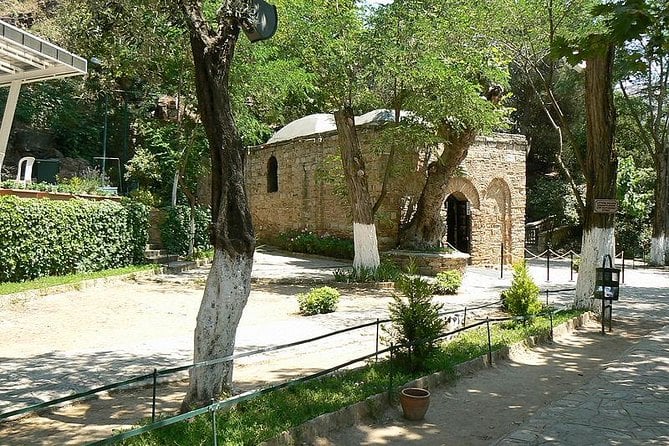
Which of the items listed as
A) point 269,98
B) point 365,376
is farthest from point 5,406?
point 269,98

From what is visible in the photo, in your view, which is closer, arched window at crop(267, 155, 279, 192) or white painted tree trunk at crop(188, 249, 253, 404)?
white painted tree trunk at crop(188, 249, 253, 404)

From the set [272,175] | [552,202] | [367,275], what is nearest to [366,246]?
[367,275]

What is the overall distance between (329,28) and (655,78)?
1730cm

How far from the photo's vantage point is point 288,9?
44.4 ft

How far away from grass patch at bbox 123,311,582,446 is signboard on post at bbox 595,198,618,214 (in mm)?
4511

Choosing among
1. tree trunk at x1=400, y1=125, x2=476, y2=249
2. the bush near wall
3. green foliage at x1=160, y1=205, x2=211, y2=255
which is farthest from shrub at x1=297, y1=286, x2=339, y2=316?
green foliage at x1=160, y1=205, x2=211, y2=255

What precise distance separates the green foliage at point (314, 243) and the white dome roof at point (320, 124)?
3.99 metres

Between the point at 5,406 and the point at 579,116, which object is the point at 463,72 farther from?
the point at 579,116

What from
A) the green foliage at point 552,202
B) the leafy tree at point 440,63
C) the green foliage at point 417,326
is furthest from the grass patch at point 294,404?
the green foliage at point 552,202

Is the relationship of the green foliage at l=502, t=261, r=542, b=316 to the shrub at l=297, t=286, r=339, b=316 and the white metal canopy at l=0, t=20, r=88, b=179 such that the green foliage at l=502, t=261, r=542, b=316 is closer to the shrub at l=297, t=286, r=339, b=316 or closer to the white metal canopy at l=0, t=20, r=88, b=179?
the shrub at l=297, t=286, r=339, b=316

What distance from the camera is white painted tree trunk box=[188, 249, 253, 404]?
16.1ft

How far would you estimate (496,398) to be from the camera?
6.20 meters

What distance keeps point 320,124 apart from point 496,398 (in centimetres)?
1883

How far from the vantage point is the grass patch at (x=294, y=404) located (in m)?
4.22
